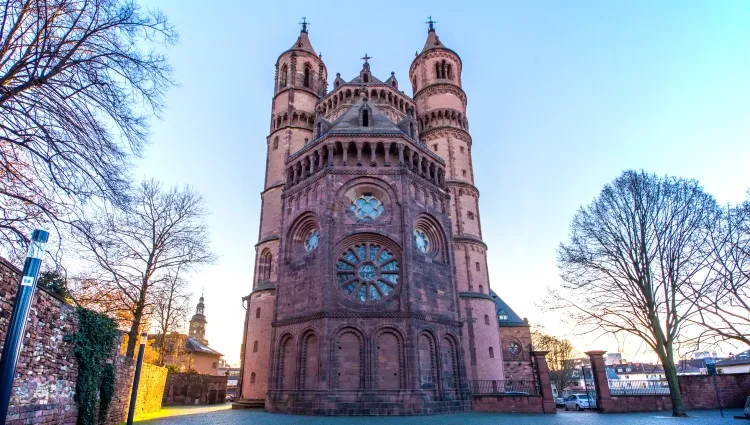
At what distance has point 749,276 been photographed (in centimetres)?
1741

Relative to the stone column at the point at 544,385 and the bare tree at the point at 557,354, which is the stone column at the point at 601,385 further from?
the bare tree at the point at 557,354

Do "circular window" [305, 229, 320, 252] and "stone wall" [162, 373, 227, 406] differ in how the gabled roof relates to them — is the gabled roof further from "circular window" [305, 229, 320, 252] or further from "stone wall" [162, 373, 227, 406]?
"stone wall" [162, 373, 227, 406]

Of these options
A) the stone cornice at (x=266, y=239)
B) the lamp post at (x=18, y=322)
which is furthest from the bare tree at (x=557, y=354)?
the lamp post at (x=18, y=322)

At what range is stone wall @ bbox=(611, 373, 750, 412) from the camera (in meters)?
21.9

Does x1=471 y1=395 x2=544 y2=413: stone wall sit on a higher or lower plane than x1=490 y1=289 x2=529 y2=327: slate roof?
lower

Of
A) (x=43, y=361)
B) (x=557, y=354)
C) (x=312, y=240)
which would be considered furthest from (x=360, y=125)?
(x=557, y=354)

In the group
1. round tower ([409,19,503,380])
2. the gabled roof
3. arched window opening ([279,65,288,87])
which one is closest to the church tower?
arched window opening ([279,65,288,87])

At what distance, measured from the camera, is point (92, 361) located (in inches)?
473

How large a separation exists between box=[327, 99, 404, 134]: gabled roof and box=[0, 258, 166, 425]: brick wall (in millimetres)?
16266

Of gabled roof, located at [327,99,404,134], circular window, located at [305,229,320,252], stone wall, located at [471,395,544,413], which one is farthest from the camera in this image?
gabled roof, located at [327,99,404,134]

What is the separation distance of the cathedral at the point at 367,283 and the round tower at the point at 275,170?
0.44 ft

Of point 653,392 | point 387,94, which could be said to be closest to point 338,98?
point 387,94

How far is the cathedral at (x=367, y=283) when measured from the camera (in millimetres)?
19000

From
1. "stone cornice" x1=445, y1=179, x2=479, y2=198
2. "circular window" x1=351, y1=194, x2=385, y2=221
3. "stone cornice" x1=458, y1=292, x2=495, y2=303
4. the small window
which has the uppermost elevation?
the small window
